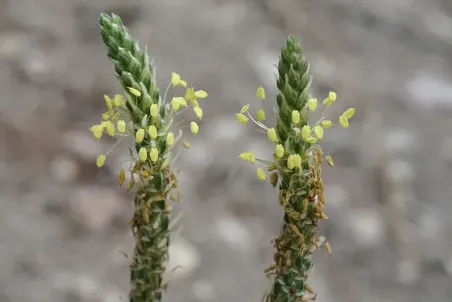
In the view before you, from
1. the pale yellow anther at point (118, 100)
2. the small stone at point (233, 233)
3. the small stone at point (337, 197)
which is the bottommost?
the pale yellow anther at point (118, 100)

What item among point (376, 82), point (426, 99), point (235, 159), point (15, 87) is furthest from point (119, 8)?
point (426, 99)

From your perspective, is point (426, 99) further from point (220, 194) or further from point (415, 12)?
point (220, 194)

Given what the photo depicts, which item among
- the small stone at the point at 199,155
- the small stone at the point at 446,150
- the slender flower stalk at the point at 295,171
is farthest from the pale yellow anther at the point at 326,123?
the small stone at the point at 446,150

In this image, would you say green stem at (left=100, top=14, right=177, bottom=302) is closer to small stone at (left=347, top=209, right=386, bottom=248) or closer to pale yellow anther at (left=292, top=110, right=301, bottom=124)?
pale yellow anther at (left=292, top=110, right=301, bottom=124)

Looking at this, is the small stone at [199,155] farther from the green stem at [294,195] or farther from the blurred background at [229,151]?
the green stem at [294,195]

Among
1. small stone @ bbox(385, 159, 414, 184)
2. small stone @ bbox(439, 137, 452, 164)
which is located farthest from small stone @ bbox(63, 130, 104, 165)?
small stone @ bbox(439, 137, 452, 164)

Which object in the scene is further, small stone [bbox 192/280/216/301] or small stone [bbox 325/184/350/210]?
small stone [bbox 325/184/350/210]
